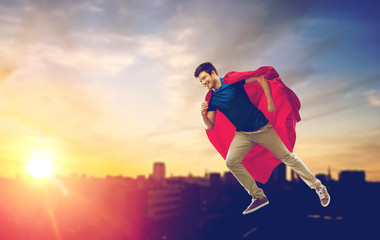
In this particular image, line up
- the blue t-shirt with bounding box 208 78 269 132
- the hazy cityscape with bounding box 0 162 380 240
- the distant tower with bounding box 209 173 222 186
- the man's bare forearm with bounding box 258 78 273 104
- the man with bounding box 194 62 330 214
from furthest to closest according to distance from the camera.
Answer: the distant tower with bounding box 209 173 222 186, the hazy cityscape with bounding box 0 162 380 240, the blue t-shirt with bounding box 208 78 269 132, the man with bounding box 194 62 330 214, the man's bare forearm with bounding box 258 78 273 104

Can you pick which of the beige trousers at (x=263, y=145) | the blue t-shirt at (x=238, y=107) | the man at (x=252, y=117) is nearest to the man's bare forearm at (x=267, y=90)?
the man at (x=252, y=117)

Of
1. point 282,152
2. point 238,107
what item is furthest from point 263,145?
point 238,107

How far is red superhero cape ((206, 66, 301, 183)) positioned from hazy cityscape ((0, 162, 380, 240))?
73.0m

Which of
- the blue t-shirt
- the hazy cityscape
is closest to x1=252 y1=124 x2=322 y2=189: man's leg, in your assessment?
the blue t-shirt

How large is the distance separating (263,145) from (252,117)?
1.39 feet

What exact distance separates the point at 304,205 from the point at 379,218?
26.8 meters

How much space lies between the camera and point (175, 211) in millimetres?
91000

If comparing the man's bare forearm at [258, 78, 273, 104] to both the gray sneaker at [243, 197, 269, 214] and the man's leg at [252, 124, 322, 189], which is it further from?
the gray sneaker at [243, 197, 269, 214]

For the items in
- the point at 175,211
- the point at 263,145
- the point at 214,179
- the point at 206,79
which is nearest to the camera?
the point at 206,79

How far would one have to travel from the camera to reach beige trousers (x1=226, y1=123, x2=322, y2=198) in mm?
4191

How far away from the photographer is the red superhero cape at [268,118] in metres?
4.21

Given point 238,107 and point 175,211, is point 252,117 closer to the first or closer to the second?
point 238,107

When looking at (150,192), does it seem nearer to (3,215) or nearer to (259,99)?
(3,215)

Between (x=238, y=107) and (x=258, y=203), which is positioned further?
(x=258, y=203)
